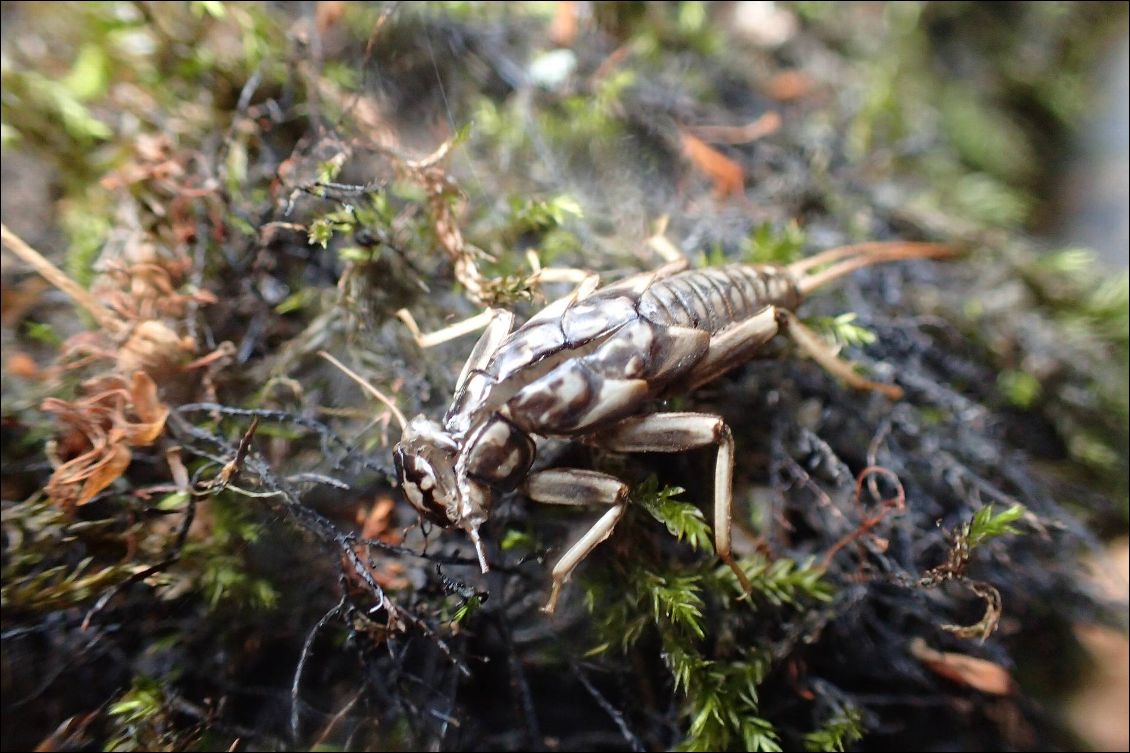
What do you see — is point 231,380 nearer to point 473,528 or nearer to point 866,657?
point 473,528

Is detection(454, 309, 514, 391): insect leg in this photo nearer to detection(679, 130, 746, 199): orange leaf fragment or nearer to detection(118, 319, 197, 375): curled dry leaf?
detection(118, 319, 197, 375): curled dry leaf

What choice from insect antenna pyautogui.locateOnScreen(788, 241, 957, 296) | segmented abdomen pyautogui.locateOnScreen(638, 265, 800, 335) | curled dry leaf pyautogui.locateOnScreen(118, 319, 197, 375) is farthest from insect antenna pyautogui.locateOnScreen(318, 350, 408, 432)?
insect antenna pyautogui.locateOnScreen(788, 241, 957, 296)

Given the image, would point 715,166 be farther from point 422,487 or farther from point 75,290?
point 75,290

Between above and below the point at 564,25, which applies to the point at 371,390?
below

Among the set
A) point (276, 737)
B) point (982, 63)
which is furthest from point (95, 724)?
point (982, 63)

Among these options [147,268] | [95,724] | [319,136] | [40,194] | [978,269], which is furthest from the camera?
[978,269]

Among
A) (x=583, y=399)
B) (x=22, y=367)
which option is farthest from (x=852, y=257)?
(x=22, y=367)
